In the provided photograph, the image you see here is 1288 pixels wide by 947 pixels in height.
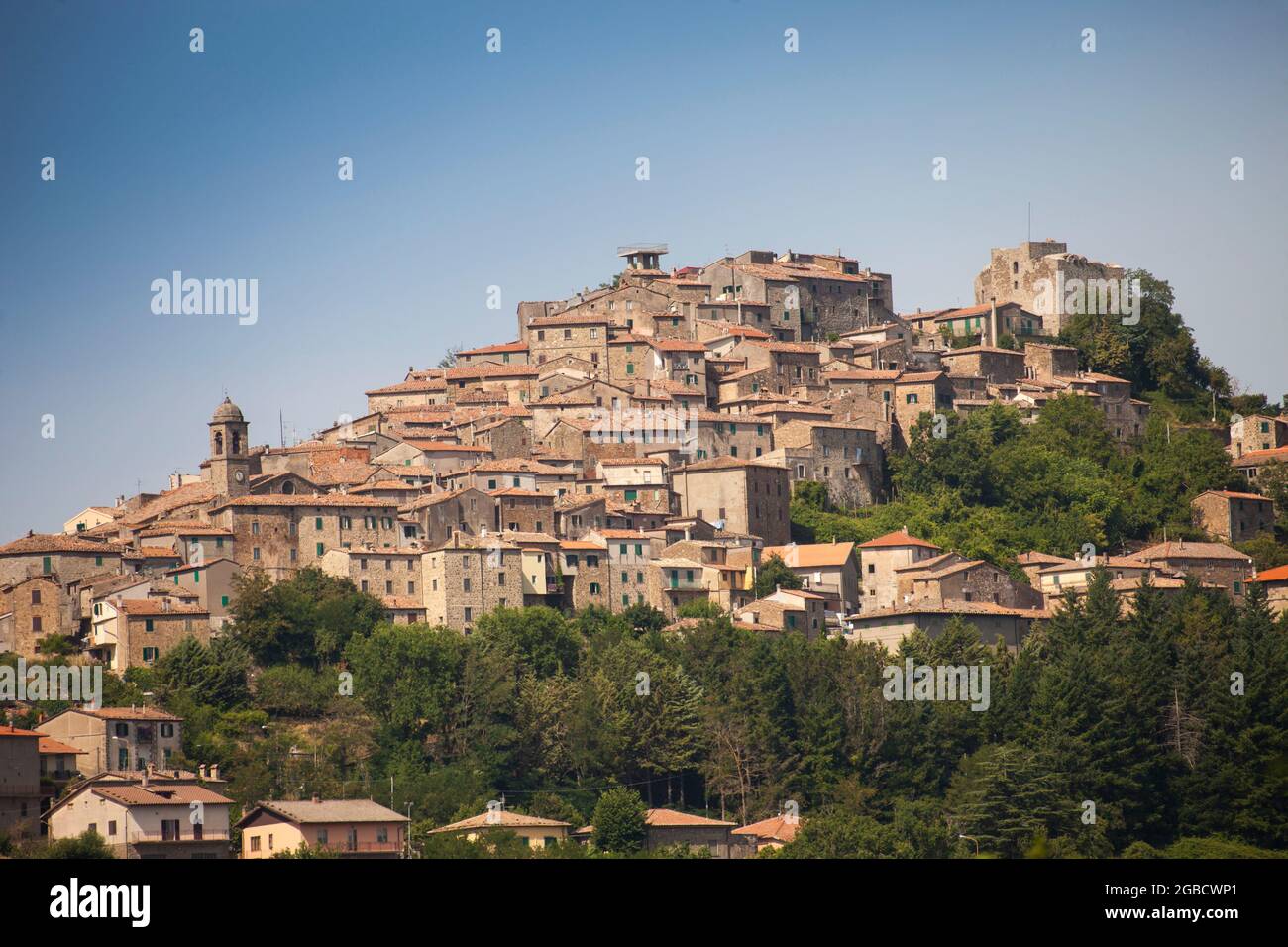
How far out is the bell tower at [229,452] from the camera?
209 feet

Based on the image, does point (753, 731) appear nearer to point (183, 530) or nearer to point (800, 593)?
point (800, 593)

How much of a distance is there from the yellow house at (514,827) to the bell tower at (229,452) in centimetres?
1681

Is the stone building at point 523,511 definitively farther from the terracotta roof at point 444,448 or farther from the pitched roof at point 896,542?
the pitched roof at point 896,542

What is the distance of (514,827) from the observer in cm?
5006

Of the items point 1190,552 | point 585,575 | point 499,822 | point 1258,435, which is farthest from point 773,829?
point 1258,435

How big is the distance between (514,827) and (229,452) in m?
20.0

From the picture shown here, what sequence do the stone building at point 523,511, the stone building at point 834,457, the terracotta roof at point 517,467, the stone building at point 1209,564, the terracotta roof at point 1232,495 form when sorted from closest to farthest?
the stone building at point 523,511
the terracotta roof at point 517,467
the stone building at point 1209,564
the stone building at point 834,457
the terracotta roof at point 1232,495

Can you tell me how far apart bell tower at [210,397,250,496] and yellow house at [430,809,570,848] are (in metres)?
16.8

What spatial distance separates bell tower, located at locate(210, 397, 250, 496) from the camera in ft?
209

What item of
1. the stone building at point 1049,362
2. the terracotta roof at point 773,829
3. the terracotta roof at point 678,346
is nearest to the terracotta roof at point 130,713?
the terracotta roof at point 773,829

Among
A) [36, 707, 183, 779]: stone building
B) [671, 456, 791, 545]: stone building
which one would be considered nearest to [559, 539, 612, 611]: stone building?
[671, 456, 791, 545]: stone building

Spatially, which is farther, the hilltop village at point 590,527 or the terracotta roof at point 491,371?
the terracotta roof at point 491,371

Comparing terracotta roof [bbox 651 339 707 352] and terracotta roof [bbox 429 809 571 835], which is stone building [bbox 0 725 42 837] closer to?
terracotta roof [bbox 429 809 571 835]
